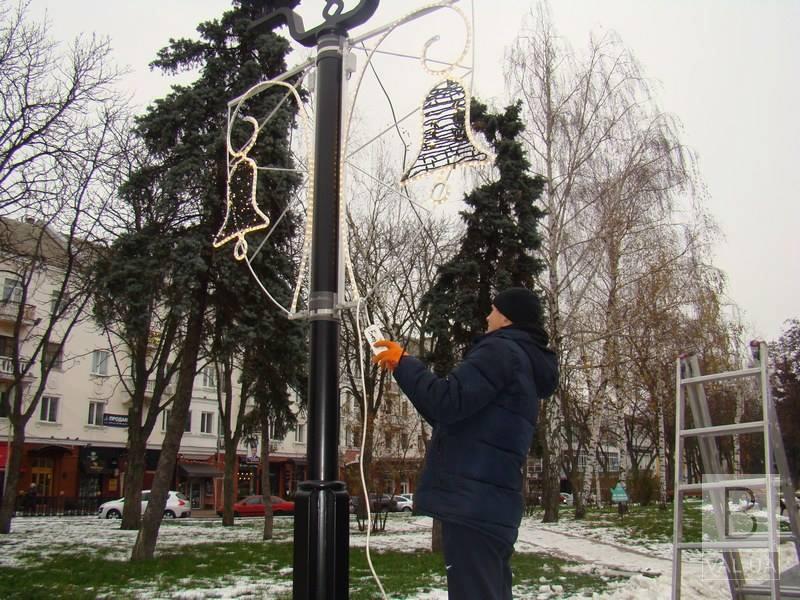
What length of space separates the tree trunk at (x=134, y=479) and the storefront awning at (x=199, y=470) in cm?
1850

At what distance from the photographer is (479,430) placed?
253 cm

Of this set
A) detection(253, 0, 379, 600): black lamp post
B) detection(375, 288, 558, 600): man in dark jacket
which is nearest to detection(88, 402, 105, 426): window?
detection(253, 0, 379, 600): black lamp post

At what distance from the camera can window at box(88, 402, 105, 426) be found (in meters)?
35.4

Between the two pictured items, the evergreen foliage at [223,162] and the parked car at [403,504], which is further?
the parked car at [403,504]

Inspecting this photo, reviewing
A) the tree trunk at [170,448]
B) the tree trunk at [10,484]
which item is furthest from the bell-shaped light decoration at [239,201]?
the tree trunk at [10,484]

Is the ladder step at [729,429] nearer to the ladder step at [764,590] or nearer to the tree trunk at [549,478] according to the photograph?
the ladder step at [764,590]

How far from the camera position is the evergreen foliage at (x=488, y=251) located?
10.8m

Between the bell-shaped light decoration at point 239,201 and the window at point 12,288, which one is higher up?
Answer: the window at point 12,288

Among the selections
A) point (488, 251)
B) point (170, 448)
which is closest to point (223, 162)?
point (488, 251)

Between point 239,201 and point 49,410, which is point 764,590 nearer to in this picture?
point 239,201

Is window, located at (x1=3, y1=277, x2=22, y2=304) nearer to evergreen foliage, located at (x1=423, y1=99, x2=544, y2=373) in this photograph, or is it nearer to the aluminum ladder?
evergreen foliage, located at (x1=423, y1=99, x2=544, y2=373)

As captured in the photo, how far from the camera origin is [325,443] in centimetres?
234

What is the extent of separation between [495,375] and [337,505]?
76 centimetres

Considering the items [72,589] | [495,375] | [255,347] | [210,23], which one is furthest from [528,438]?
[210,23]
